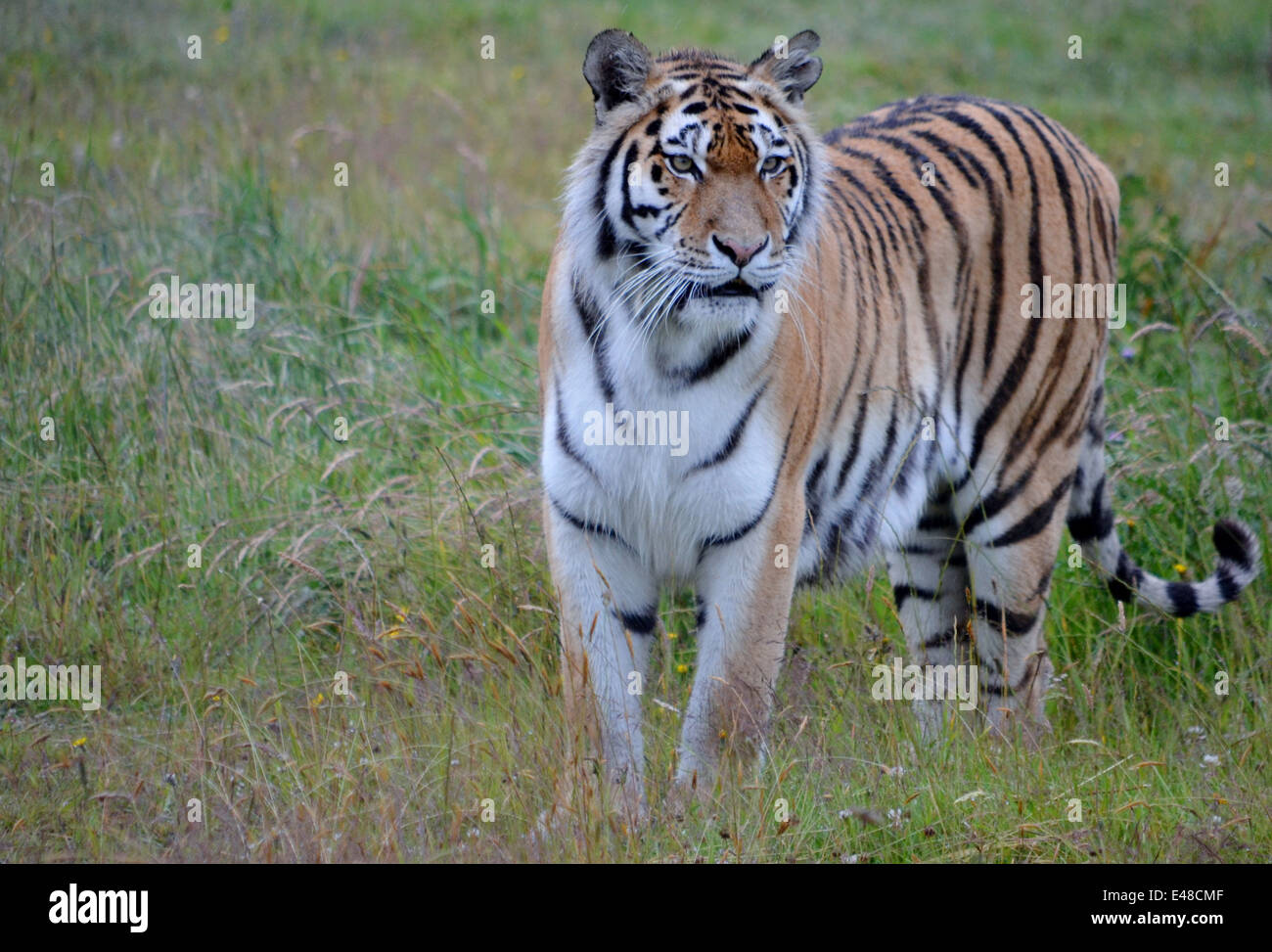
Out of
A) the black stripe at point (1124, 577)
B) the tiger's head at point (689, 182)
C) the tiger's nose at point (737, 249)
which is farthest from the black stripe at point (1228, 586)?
the tiger's nose at point (737, 249)

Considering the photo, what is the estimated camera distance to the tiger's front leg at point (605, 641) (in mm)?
3178

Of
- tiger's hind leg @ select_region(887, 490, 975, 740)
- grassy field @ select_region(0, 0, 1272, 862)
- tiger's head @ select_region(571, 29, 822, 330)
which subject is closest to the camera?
grassy field @ select_region(0, 0, 1272, 862)

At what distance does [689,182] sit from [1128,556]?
2.03 m

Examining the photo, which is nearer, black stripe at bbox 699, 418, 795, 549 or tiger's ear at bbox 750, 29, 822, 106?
black stripe at bbox 699, 418, 795, 549

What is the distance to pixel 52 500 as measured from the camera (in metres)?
4.50

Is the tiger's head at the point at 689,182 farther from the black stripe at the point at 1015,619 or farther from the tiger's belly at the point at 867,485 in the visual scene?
the black stripe at the point at 1015,619

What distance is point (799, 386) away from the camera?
11.7 ft

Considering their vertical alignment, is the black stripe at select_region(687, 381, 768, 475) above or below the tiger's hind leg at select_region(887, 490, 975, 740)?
above

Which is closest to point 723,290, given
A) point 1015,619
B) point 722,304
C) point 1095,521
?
point 722,304

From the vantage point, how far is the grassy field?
10.2ft

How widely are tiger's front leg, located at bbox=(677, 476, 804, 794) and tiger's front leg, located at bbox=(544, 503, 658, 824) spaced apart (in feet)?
0.52

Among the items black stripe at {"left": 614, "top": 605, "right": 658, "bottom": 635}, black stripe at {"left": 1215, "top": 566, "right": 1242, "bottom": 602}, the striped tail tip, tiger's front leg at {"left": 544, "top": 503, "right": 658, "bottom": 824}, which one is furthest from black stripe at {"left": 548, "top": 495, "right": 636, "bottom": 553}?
black stripe at {"left": 1215, "top": 566, "right": 1242, "bottom": 602}

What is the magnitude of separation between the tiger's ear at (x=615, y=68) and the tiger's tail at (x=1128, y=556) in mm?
1950

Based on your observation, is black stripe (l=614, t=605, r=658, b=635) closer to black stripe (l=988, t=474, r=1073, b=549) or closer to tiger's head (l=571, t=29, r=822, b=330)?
tiger's head (l=571, t=29, r=822, b=330)
